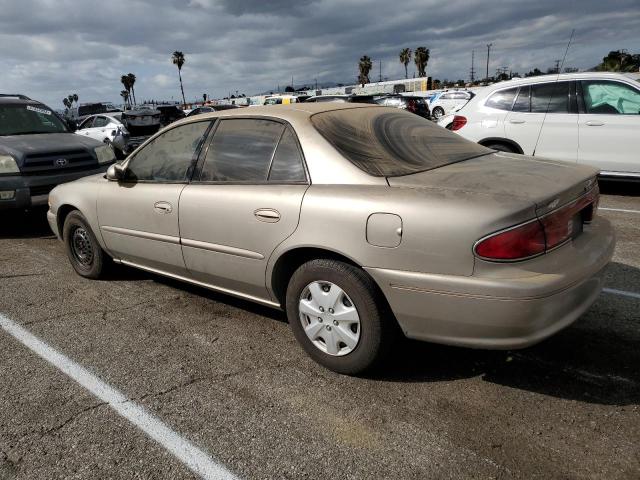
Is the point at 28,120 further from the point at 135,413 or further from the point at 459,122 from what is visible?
the point at 135,413

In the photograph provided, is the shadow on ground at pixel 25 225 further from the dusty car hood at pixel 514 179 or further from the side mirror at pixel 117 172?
the dusty car hood at pixel 514 179

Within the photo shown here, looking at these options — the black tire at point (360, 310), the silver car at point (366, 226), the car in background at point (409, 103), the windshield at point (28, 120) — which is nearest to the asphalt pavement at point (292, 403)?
the black tire at point (360, 310)

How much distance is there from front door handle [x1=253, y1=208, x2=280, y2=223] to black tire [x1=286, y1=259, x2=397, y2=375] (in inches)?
13.0

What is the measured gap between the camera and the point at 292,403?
2660 millimetres

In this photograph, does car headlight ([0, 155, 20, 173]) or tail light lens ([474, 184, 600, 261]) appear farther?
car headlight ([0, 155, 20, 173])

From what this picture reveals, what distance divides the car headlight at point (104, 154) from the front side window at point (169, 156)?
145 inches

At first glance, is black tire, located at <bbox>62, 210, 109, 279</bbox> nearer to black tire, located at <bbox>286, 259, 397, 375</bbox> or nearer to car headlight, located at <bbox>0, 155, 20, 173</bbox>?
car headlight, located at <bbox>0, 155, 20, 173</bbox>

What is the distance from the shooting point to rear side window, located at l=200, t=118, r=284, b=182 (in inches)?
126

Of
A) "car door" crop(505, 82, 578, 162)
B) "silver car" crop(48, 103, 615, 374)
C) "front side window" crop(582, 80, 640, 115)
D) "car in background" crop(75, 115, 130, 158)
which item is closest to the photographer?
"silver car" crop(48, 103, 615, 374)

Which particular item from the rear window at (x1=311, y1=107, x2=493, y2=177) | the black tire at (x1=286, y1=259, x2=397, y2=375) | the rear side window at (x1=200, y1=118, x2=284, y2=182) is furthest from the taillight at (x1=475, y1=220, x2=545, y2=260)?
the rear side window at (x1=200, y1=118, x2=284, y2=182)

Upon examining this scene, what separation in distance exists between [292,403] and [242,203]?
4.05 feet

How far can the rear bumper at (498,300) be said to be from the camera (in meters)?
2.28

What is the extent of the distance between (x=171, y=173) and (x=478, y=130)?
17.4 feet

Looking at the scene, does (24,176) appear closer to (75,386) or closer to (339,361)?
(75,386)
